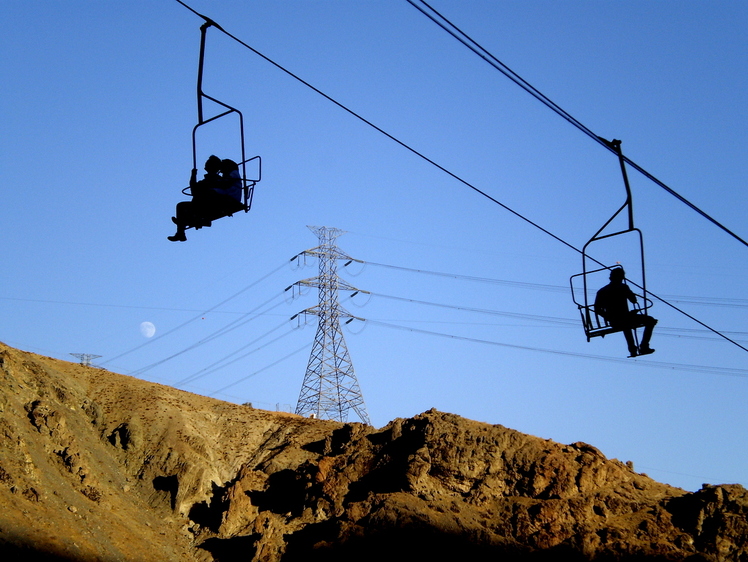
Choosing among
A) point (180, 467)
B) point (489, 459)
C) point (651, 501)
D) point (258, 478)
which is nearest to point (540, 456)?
point (489, 459)

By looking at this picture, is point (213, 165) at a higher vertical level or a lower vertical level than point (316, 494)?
higher

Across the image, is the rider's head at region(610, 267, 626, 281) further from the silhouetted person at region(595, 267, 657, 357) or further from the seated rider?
the seated rider

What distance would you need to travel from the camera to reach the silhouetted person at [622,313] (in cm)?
1720

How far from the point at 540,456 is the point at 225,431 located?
1832 centimetres

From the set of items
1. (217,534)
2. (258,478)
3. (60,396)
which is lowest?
(217,534)

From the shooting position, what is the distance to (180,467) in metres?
43.3

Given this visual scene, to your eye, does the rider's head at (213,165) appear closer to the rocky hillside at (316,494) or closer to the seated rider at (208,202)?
the seated rider at (208,202)

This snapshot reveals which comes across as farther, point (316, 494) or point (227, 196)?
point (316, 494)

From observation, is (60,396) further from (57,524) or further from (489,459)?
(489,459)

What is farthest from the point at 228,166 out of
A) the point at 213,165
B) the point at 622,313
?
the point at 622,313

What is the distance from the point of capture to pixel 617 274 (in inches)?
711

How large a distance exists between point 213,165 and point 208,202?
Result: 41.5 inches

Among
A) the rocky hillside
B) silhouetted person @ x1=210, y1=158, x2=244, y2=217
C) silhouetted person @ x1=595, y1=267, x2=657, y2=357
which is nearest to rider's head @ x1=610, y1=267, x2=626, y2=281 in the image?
silhouetted person @ x1=595, y1=267, x2=657, y2=357

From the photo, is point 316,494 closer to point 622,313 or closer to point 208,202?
point 622,313
